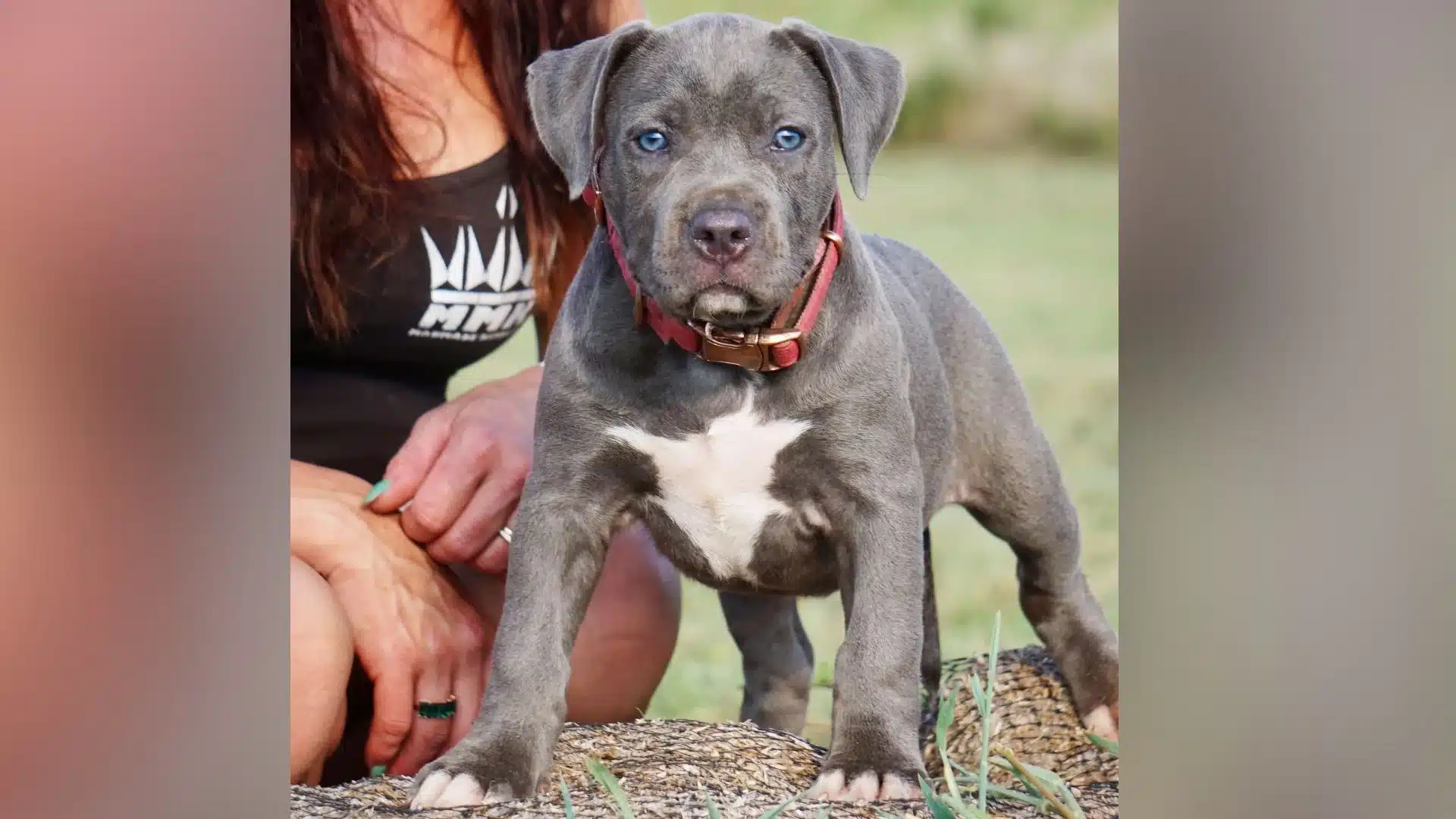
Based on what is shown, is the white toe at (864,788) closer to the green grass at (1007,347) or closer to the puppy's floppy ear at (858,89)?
the puppy's floppy ear at (858,89)

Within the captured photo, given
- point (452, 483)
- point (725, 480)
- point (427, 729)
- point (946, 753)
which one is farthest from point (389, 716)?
point (946, 753)

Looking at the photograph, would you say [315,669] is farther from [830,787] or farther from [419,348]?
[830,787]

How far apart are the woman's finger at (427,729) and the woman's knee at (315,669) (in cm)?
19

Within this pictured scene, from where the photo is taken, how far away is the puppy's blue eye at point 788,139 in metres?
2.73

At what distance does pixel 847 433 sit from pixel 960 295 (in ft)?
3.46

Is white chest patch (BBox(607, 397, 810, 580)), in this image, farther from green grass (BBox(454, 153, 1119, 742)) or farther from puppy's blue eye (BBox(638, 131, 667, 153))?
green grass (BBox(454, 153, 1119, 742))

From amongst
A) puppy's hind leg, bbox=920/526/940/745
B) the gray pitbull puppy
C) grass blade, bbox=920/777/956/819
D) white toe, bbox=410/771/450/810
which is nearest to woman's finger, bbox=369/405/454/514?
the gray pitbull puppy

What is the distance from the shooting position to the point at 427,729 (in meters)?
3.51

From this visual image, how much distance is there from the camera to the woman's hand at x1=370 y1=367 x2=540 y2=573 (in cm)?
359
